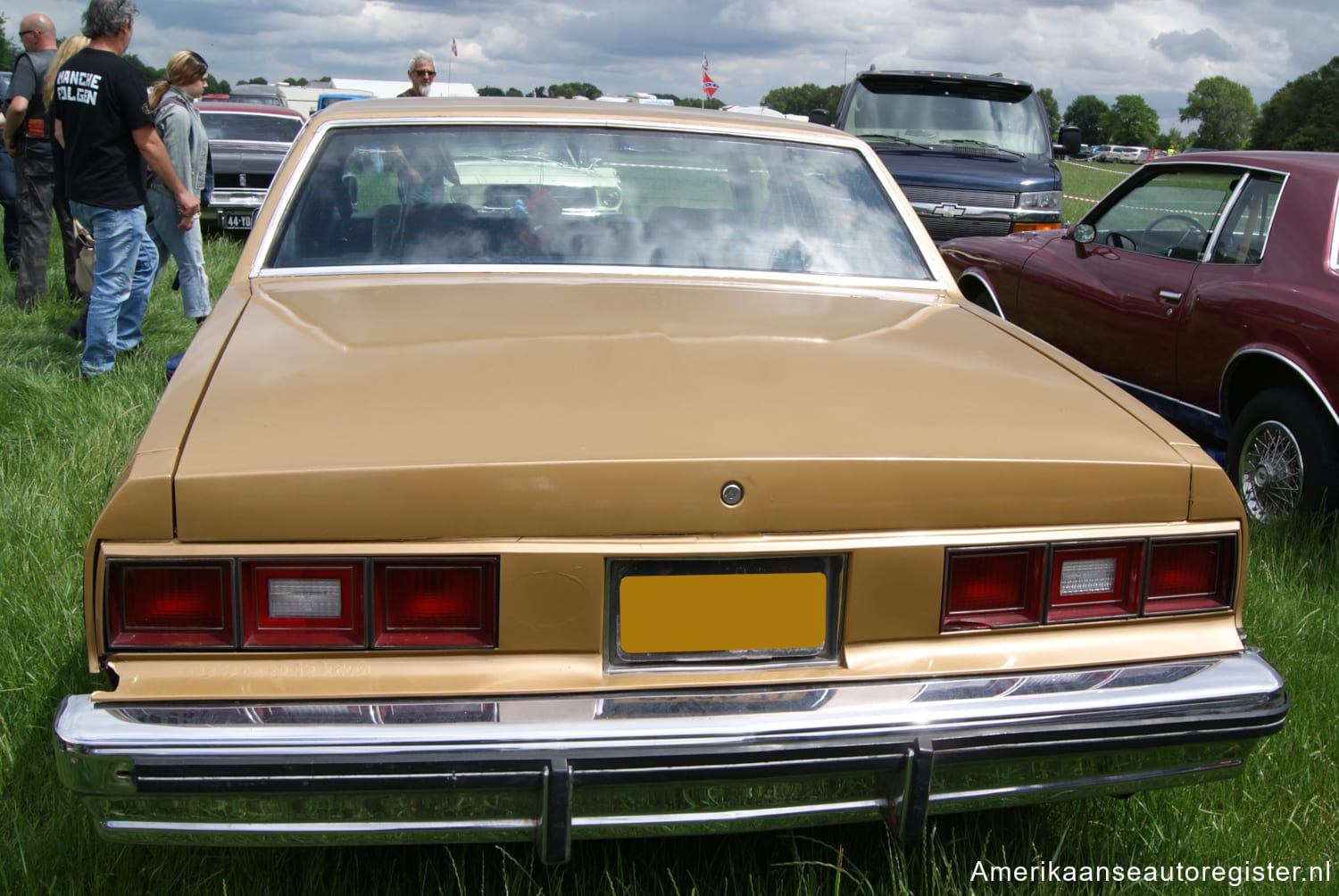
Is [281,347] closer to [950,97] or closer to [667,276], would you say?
[667,276]

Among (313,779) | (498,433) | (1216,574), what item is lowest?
(313,779)

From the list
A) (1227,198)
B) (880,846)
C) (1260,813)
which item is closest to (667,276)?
(880,846)

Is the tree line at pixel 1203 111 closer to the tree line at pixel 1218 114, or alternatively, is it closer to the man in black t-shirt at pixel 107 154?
the tree line at pixel 1218 114

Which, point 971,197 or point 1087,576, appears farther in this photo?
point 971,197

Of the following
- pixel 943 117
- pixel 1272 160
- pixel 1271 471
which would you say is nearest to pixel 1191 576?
pixel 1271 471

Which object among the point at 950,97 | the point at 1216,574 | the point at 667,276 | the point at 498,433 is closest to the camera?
the point at 498,433

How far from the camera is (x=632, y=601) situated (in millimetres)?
1850

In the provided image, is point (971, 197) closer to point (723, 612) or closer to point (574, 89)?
point (723, 612)

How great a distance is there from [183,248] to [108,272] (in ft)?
2.82

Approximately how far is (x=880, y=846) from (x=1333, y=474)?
260cm

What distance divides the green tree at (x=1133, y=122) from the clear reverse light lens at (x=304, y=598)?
495 feet

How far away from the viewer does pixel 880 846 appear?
7.87 feet

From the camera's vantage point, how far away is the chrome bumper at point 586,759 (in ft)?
5.65

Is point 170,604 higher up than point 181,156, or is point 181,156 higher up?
point 181,156
